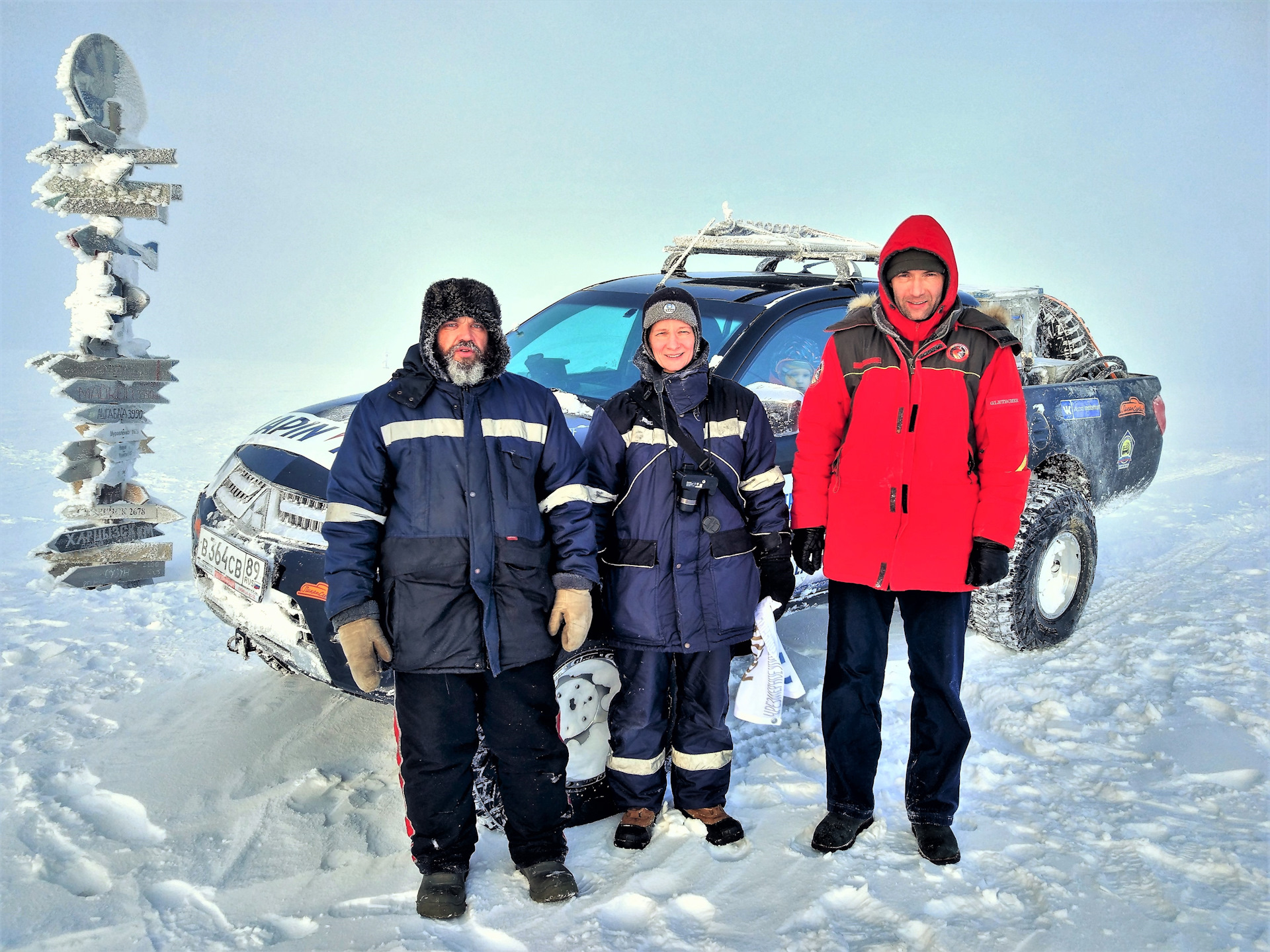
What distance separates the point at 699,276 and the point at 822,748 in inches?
92.5

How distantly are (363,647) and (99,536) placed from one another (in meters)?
3.81

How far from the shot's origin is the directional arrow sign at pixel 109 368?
A: 5051mm

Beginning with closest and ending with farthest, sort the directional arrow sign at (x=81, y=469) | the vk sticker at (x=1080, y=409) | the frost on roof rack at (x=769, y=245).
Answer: the frost on roof rack at (x=769, y=245) → the vk sticker at (x=1080, y=409) → the directional arrow sign at (x=81, y=469)

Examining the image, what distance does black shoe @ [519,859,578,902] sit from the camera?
239 centimetres

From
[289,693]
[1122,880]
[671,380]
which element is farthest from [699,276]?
[1122,880]

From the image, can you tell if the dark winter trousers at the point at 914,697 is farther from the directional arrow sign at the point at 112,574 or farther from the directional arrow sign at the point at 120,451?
the directional arrow sign at the point at 120,451

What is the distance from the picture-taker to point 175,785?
290 cm

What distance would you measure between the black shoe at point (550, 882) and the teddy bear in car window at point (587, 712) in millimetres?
332

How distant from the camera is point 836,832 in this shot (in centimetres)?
263

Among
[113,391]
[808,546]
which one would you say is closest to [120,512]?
[113,391]

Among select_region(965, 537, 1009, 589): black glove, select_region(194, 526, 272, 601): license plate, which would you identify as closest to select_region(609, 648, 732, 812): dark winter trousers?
select_region(965, 537, 1009, 589): black glove

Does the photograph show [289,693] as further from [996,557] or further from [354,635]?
[996,557]

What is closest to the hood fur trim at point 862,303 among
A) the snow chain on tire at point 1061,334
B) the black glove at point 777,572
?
the black glove at point 777,572

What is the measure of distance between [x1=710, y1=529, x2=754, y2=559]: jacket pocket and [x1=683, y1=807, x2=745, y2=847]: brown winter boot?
0.82 meters
